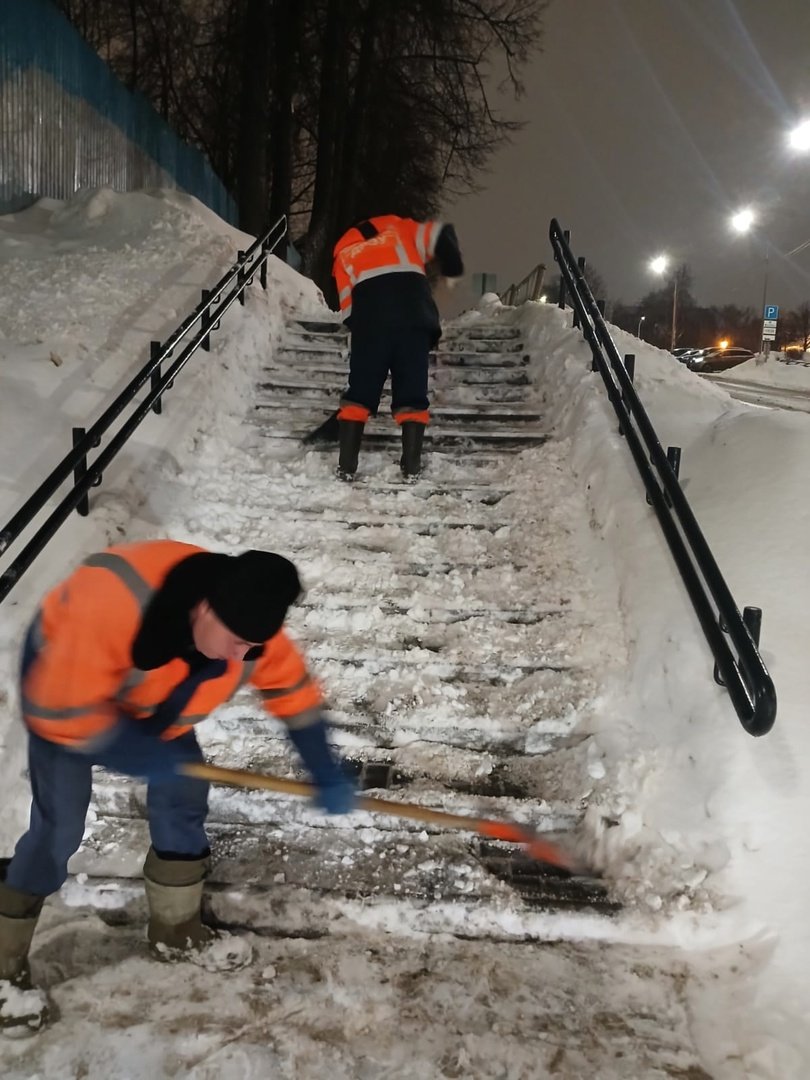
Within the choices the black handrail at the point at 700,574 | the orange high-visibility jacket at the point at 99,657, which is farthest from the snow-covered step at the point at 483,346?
the orange high-visibility jacket at the point at 99,657

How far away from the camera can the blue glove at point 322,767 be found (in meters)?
2.39

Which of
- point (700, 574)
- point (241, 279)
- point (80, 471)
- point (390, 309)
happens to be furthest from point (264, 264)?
point (700, 574)

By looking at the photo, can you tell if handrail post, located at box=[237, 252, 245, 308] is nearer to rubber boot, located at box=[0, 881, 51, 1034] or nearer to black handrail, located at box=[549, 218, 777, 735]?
black handrail, located at box=[549, 218, 777, 735]

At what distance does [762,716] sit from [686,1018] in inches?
36.6

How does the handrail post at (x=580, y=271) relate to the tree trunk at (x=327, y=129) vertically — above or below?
below

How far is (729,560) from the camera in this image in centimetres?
372

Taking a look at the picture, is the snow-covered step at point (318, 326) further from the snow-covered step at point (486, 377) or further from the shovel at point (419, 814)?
the shovel at point (419, 814)

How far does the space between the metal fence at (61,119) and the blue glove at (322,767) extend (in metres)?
8.80

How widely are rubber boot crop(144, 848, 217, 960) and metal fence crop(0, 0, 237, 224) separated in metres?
8.75

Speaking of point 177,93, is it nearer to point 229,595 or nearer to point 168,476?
point 168,476

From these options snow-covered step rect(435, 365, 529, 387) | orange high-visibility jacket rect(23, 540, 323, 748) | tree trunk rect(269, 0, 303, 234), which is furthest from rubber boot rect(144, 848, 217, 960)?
tree trunk rect(269, 0, 303, 234)

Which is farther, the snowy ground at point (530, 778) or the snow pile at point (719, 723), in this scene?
the snow pile at point (719, 723)

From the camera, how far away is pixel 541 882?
2.86 m

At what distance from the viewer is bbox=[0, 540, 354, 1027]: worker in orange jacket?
1913 mm
